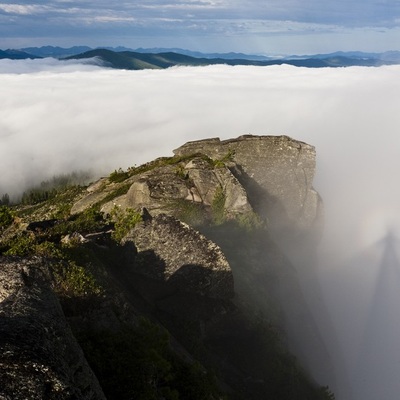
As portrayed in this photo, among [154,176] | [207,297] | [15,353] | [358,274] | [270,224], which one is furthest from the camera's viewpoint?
[358,274]

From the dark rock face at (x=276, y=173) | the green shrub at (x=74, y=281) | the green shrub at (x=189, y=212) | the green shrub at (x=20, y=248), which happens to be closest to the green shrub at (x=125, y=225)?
the green shrub at (x=20, y=248)

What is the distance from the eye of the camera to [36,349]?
10586 mm

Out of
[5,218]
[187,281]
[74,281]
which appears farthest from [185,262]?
[5,218]

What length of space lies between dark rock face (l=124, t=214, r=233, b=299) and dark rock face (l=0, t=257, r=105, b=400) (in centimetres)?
1121

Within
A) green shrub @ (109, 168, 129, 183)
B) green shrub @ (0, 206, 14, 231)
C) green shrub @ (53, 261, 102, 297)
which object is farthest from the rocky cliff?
green shrub @ (0, 206, 14, 231)

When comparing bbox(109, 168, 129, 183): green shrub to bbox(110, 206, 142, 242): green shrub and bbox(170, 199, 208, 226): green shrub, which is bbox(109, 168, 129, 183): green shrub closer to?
bbox(170, 199, 208, 226): green shrub

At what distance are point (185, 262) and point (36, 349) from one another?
50.6 ft

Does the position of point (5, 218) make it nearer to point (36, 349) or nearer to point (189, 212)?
point (189, 212)

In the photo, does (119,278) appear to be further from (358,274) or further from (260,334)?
(358,274)

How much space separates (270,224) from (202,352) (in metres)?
23.8

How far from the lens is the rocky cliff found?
14555 millimetres

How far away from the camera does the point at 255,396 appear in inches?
935

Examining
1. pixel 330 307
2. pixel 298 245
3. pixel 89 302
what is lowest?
pixel 330 307

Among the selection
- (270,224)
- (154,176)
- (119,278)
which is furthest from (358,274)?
(119,278)
